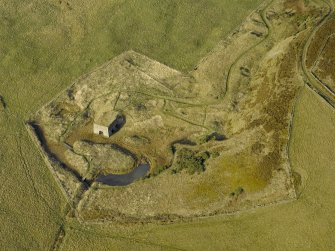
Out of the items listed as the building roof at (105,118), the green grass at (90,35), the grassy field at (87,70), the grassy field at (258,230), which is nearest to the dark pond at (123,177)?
the grassy field at (87,70)

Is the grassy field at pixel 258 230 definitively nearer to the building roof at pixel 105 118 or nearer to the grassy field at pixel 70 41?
the grassy field at pixel 70 41

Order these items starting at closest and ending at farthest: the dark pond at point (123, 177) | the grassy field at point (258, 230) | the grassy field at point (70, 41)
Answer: the grassy field at point (258, 230), the dark pond at point (123, 177), the grassy field at point (70, 41)

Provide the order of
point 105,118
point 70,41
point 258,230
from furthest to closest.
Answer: point 70,41 < point 105,118 < point 258,230

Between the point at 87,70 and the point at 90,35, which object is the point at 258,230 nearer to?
the point at 87,70

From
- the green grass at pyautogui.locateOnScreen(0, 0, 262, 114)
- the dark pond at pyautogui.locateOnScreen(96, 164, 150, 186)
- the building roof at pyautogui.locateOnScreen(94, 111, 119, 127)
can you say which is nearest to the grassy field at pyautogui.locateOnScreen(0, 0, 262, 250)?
the green grass at pyautogui.locateOnScreen(0, 0, 262, 114)

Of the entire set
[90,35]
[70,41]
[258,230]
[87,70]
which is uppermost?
[90,35]

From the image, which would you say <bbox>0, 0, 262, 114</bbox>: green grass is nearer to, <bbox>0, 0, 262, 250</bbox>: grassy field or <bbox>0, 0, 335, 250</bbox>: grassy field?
<bbox>0, 0, 262, 250</bbox>: grassy field

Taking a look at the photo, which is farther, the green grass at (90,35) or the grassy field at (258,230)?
the green grass at (90,35)

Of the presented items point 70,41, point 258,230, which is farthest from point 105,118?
point 258,230
